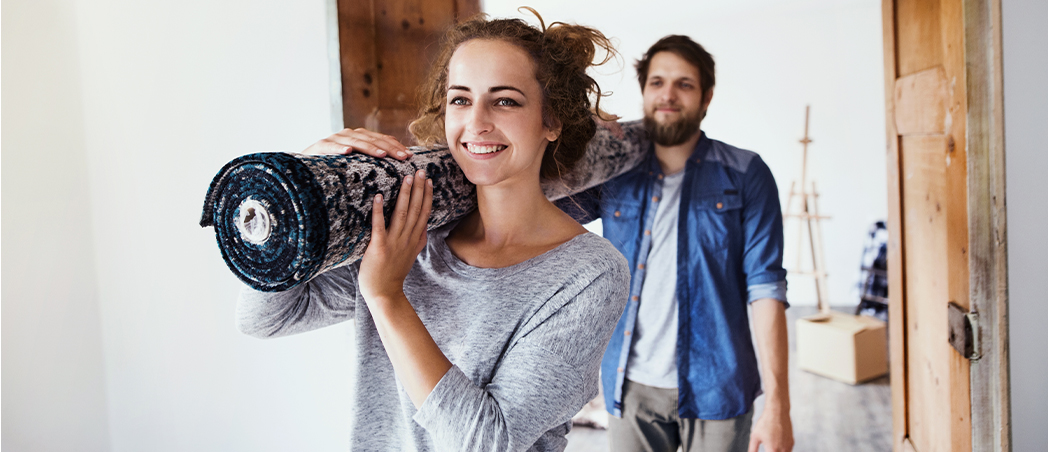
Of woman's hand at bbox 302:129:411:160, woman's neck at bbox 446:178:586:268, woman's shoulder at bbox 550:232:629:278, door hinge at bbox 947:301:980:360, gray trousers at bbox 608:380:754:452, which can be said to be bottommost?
gray trousers at bbox 608:380:754:452

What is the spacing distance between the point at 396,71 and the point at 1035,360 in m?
1.69

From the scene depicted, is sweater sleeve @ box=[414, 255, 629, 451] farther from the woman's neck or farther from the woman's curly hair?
the woman's curly hair

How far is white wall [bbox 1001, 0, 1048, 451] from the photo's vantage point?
1.27 m

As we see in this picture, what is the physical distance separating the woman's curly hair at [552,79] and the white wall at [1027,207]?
2.77 feet

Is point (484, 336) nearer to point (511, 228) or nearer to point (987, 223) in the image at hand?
point (511, 228)

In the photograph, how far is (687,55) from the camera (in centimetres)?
190

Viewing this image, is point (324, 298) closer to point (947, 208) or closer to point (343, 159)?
point (343, 159)

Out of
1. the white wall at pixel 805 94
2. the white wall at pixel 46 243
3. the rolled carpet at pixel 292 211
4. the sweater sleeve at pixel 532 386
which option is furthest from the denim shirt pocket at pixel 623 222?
the white wall at pixel 805 94

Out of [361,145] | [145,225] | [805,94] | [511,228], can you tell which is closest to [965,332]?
[511,228]

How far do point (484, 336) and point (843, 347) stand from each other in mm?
3409

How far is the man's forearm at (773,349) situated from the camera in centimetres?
174

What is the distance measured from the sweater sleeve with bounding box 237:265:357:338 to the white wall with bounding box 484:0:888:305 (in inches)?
113

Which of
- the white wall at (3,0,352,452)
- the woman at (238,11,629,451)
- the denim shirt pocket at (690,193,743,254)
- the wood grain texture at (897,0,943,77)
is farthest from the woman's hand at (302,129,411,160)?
the wood grain texture at (897,0,943,77)

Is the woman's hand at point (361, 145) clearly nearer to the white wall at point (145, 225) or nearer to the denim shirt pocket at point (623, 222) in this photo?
the white wall at point (145, 225)
